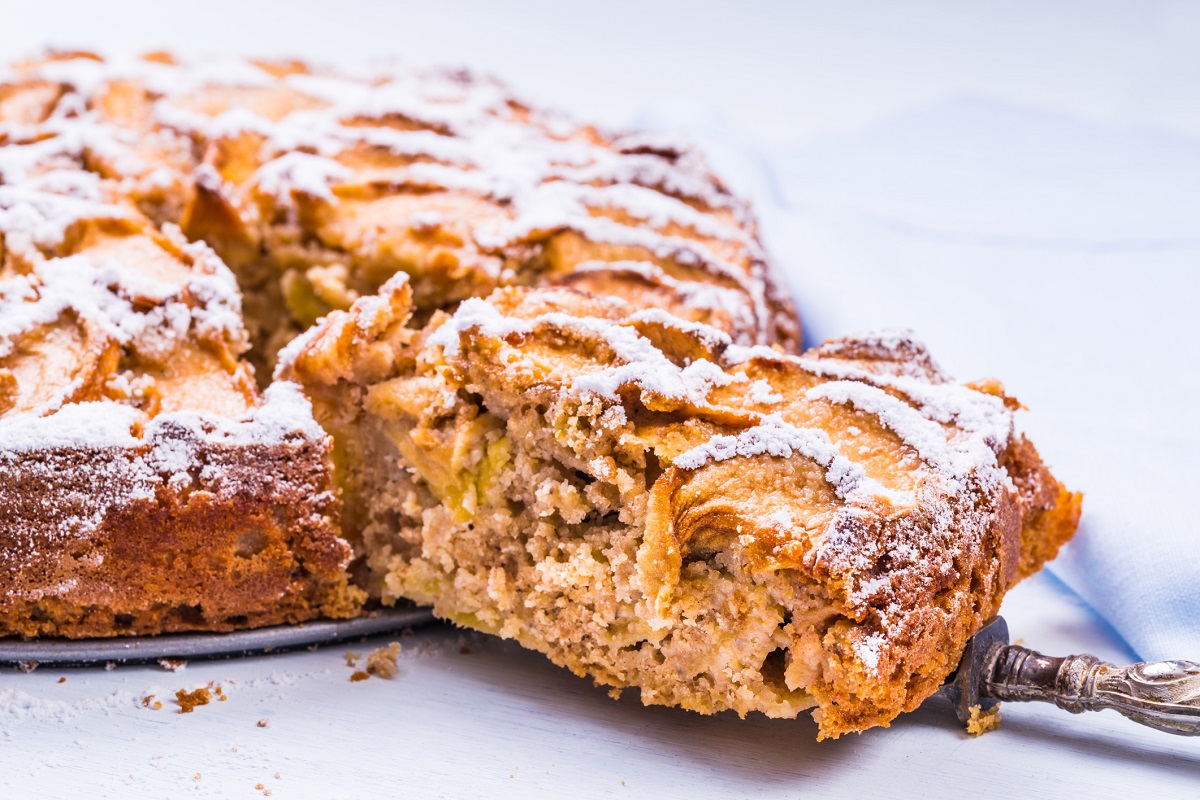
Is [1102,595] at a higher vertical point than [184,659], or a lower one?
higher

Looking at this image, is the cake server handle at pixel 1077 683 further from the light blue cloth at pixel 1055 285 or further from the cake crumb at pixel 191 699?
the cake crumb at pixel 191 699

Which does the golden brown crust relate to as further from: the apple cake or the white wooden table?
the white wooden table

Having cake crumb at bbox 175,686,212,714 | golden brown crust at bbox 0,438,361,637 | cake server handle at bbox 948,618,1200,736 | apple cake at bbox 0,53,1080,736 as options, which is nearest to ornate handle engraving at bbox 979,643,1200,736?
cake server handle at bbox 948,618,1200,736

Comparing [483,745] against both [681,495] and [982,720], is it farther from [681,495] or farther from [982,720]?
[982,720]

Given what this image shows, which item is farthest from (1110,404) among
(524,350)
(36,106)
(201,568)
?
(36,106)

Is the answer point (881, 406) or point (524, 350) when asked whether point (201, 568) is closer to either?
point (524, 350)

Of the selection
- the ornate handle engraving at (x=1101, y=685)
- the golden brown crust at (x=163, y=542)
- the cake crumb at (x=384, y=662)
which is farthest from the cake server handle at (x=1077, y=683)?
the golden brown crust at (x=163, y=542)
